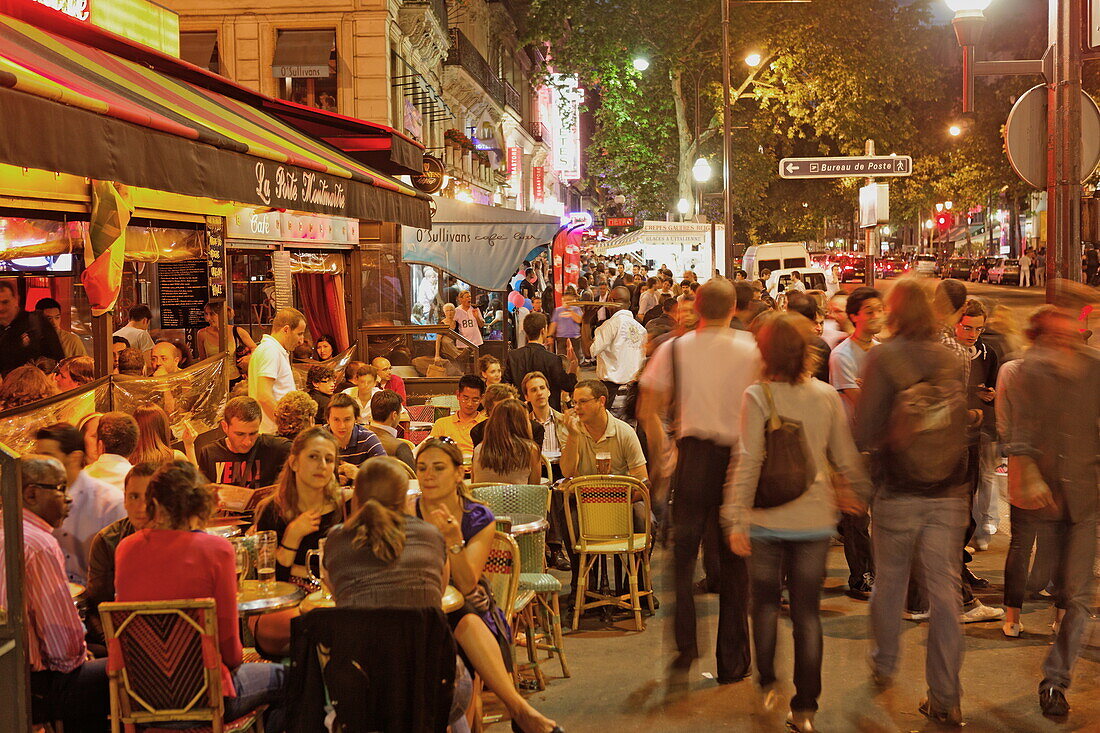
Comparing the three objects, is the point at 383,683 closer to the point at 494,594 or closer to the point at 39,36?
the point at 494,594

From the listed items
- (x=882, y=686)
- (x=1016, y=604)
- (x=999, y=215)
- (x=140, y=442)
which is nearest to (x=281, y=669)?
(x=140, y=442)

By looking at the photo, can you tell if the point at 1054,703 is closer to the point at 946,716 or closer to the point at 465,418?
the point at 946,716

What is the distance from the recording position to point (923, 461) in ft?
17.6

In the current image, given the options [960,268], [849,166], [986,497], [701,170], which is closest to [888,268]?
[960,268]

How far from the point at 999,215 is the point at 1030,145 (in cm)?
10543

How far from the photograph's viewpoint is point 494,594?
5.95 m

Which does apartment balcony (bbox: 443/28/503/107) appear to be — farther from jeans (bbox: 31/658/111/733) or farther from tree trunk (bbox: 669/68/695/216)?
jeans (bbox: 31/658/111/733)

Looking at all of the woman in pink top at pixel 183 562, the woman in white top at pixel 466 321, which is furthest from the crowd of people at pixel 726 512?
the woman in white top at pixel 466 321

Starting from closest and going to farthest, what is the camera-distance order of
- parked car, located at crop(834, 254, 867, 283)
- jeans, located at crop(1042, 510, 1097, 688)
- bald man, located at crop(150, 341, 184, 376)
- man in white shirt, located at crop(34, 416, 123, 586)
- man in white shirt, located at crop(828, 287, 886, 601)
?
jeans, located at crop(1042, 510, 1097, 688), man in white shirt, located at crop(34, 416, 123, 586), man in white shirt, located at crop(828, 287, 886, 601), bald man, located at crop(150, 341, 184, 376), parked car, located at crop(834, 254, 867, 283)

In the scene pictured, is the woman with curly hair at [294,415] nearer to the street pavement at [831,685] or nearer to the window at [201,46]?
the street pavement at [831,685]

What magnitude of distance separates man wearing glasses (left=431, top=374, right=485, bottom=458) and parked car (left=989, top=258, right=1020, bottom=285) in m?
51.8

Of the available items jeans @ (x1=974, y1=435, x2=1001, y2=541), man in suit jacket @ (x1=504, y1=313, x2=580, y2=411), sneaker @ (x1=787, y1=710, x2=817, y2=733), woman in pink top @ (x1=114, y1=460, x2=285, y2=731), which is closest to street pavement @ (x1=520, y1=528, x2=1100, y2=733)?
sneaker @ (x1=787, y1=710, x2=817, y2=733)

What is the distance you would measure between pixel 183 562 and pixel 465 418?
188 inches

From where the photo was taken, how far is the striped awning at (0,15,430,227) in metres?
5.14
